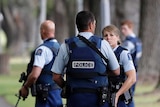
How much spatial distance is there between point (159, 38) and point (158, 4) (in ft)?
4.27

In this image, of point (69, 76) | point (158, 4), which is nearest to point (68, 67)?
point (69, 76)

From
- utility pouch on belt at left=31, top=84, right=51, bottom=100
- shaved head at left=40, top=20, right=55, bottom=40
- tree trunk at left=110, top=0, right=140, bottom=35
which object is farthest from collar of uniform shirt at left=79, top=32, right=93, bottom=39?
tree trunk at left=110, top=0, right=140, bottom=35

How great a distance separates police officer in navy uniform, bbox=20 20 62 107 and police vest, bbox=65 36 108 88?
1403 millimetres

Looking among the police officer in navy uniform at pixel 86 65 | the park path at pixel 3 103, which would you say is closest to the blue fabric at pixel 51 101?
the police officer in navy uniform at pixel 86 65

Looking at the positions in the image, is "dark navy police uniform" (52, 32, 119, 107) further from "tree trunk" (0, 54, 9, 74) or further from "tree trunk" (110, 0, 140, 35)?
"tree trunk" (0, 54, 9, 74)

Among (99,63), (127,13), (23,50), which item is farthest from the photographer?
(23,50)

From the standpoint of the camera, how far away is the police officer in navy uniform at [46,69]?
1012 cm

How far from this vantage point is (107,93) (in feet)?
28.3

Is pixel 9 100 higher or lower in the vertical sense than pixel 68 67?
lower

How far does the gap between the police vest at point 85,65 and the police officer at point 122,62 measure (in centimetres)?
35

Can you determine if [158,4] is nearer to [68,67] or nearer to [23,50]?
[68,67]

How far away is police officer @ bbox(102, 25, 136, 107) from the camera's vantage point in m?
8.88

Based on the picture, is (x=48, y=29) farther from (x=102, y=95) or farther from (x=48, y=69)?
(x=102, y=95)

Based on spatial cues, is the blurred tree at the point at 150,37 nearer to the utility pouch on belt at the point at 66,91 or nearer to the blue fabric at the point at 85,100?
the utility pouch on belt at the point at 66,91
